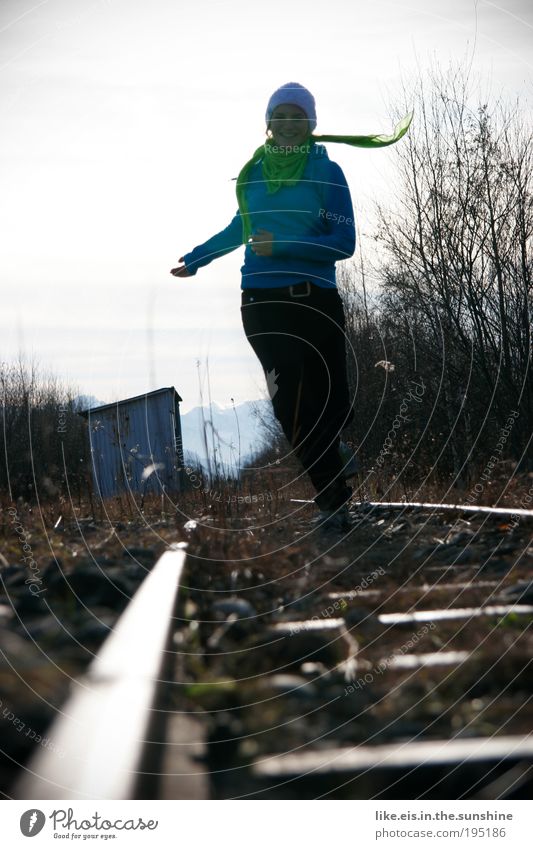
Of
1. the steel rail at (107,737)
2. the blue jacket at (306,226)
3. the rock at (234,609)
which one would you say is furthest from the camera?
the blue jacket at (306,226)

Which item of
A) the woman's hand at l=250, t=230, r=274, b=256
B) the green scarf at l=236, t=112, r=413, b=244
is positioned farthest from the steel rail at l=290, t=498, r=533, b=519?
the green scarf at l=236, t=112, r=413, b=244

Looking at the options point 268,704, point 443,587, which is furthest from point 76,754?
point 443,587

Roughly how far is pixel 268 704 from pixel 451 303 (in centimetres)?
1077

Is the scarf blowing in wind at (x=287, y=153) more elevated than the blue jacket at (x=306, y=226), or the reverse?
Result: the scarf blowing in wind at (x=287, y=153)

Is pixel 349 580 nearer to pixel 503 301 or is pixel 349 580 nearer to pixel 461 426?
pixel 503 301

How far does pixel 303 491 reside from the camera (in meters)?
7.73

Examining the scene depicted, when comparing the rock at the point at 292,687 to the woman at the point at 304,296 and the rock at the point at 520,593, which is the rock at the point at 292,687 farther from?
the woman at the point at 304,296

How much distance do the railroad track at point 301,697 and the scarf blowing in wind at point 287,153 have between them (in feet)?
9.06

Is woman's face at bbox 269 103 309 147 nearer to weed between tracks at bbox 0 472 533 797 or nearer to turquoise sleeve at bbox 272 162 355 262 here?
turquoise sleeve at bbox 272 162 355 262

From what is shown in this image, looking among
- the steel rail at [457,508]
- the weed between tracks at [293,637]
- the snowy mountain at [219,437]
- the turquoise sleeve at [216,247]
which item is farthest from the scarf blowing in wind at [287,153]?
the weed between tracks at [293,637]

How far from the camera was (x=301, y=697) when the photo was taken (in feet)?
5.71

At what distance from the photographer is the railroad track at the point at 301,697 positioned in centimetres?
141

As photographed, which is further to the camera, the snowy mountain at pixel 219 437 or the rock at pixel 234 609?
the snowy mountain at pixel 219 437

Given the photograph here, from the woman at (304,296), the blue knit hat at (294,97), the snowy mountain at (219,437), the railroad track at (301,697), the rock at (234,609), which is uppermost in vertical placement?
the blue knit hat at (294,97)
